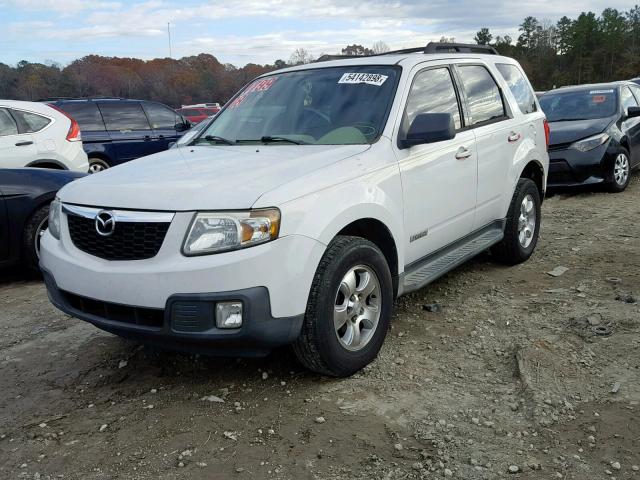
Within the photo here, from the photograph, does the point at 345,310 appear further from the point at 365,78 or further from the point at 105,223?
the point at 365,78

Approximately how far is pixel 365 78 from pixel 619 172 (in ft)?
20.9

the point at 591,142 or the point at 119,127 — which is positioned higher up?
the point at 119,127

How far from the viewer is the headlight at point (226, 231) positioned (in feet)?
9.26

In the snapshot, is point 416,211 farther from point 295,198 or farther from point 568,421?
point 568,421

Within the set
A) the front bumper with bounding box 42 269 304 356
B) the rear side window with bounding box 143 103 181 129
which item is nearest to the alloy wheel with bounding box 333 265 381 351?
the front bumper with bounding box 42 269 304 356

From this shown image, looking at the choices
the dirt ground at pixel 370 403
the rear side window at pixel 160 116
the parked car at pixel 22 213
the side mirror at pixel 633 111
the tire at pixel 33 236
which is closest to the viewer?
the dirt ground at pixel 370 403

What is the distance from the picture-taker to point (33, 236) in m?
5.47

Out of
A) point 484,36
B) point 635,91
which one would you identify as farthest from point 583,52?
point 635,91

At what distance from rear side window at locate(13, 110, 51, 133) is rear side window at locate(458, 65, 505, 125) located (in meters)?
6.02

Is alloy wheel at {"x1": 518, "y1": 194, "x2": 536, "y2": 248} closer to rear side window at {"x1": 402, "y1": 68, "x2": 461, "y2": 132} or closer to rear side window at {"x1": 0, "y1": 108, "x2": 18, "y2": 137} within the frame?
rear side window at {"x1": 402, "y1": 68, "x2": 461, "y2": 132}

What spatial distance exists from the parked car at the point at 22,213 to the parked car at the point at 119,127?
605 centimetres

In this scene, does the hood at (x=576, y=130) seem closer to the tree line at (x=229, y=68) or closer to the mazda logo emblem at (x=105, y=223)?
the tree line at (x=229, y=68)

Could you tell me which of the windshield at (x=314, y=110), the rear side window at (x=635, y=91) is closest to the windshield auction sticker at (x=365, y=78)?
the windshield at (x=314, y=110)

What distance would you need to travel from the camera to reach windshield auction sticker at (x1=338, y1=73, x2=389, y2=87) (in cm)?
400
